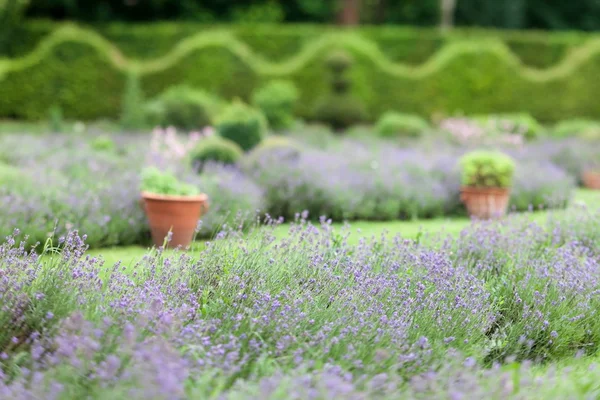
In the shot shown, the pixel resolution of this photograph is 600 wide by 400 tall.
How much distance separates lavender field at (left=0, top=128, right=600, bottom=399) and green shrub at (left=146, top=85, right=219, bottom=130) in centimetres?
744

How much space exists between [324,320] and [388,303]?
0.47 metres

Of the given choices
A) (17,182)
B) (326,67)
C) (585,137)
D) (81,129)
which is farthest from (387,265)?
(326,67)

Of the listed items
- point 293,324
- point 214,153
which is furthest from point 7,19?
point 293,324

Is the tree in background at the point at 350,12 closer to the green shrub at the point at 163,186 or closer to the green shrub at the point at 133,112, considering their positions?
the green shrub at the point at 133,112

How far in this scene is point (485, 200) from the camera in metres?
8.62

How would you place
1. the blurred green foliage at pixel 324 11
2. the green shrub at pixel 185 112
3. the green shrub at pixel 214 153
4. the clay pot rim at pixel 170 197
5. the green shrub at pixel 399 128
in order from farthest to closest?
1. the blurred green foliage at pixel 324 11
2. the green shrub at pixel 399 128
3. the green shrub at pixel 185 112
4. the green shrub at pixel 214 153
5. the clay pot rim at pixel 170 197

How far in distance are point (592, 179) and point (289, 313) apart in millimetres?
9712

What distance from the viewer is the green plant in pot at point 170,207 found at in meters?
6.18

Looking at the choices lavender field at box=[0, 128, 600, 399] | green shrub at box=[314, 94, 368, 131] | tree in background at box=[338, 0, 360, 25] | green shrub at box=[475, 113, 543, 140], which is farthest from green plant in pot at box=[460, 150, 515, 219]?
tree in background at box=[338, 0, 360, 25]

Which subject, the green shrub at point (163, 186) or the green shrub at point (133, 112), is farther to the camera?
the green shrub at point (133, 112)

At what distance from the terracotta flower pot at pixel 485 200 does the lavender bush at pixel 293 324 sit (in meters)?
3.78

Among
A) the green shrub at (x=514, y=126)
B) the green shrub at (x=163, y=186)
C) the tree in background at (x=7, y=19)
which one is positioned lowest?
the green shrub at (x=514, y=126)

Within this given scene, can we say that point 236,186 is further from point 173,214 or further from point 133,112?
point 133,112

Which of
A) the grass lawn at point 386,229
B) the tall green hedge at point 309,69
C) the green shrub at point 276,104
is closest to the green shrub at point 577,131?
the tall green hedge at point 309,69
